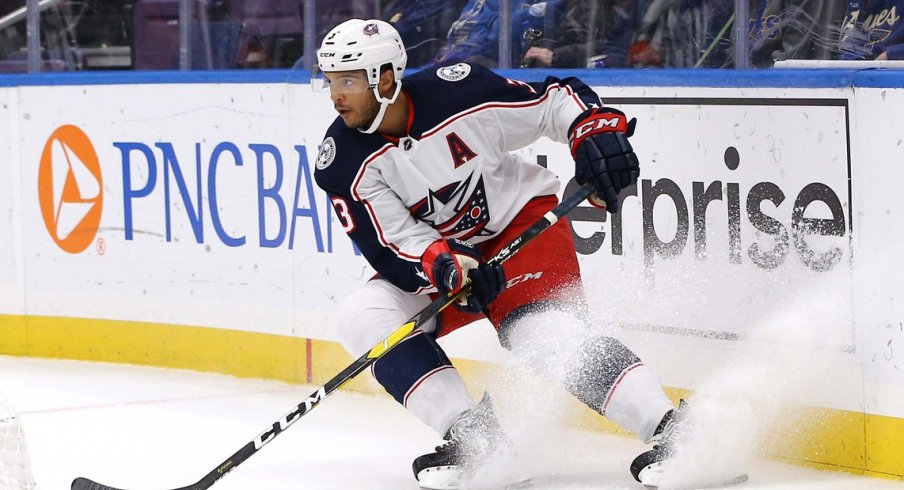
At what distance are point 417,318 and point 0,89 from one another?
8.95ft

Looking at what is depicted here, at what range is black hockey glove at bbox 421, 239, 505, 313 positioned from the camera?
3.23 meters

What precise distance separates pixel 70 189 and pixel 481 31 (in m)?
1.77

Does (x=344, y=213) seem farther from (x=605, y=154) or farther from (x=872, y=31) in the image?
(x=872, y=31)

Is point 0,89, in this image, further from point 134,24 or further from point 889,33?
point 889,33

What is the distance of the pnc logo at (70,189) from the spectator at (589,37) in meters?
1.78

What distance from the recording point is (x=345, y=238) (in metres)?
4.61

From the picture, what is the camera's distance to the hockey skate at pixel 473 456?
3.34 metres

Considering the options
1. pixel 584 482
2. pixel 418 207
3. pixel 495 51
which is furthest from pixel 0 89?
pixel 584 482

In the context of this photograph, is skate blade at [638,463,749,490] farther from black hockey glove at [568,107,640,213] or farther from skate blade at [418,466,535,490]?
black hockey glove at [568,107,640,213]

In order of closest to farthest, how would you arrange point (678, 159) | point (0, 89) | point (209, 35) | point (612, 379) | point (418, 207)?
1. point (612, 379)
2. point (418, 207)
3. point (678, 159)
4. point (209, 35)
5. point (0, 89)

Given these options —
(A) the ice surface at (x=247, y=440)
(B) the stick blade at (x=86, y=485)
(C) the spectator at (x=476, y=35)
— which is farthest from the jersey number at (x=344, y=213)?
(C) the spectator at (x=476, y=35)

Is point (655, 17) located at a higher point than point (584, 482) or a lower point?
higher

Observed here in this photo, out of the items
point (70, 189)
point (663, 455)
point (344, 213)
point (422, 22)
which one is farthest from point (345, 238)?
point (663, 455)

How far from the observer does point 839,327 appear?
3424mm
